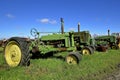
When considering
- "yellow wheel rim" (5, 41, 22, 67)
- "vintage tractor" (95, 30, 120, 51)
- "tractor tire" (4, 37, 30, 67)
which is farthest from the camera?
"vintage tractor" (95, 30, 120, 51)

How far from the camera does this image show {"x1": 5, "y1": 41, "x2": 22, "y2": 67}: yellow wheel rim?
852cm

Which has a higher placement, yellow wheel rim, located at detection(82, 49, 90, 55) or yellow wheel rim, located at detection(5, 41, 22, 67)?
yellow wheel rim, located at detection(5, 41, 22, 67)

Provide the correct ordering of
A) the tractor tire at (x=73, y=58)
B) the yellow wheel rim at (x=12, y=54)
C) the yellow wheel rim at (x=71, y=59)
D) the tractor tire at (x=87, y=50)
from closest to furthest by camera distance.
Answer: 1. the yellow wheel rim at (x=12, y=54)
2. the tractor tire at (x=73, y=58)
3. the yellow wheel rim at (x=71, y=59)
4. the tractor tire at (x=87, y=50)

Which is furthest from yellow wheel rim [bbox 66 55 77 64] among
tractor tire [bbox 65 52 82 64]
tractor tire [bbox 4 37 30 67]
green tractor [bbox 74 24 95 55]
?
green tractor [bbox 74 24 95 55]

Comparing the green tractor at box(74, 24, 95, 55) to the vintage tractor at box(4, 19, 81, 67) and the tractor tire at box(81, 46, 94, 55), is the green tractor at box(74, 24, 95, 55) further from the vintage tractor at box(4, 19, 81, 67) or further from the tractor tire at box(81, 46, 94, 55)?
the vintage tractor at box(4, 19, 81, 67)

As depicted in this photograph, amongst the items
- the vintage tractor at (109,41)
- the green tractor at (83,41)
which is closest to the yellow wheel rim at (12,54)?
the green tractor at (83,41)

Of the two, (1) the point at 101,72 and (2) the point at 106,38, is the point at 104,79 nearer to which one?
(1) the point at 101,72

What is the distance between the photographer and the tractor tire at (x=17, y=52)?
8.10 m

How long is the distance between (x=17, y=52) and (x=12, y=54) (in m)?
0.37

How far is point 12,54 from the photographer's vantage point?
8.79m

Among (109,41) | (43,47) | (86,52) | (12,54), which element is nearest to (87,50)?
(86,52)

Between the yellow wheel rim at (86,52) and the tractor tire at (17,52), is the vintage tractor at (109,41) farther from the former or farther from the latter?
the tractor tire at (17,52)

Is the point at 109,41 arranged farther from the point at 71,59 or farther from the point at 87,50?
the point at 71,59

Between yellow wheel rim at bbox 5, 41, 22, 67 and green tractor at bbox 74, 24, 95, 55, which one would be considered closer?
yellow wheel rim at bbox 5, 41, 22, 67
